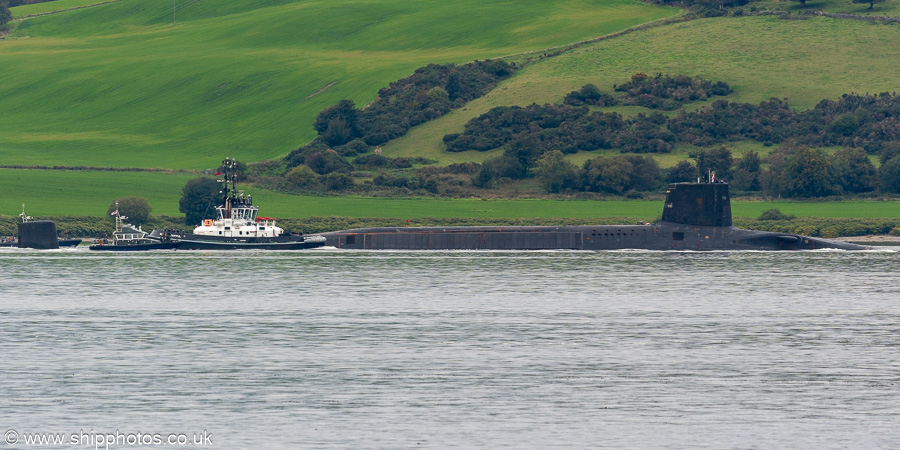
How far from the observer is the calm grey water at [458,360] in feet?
98.2

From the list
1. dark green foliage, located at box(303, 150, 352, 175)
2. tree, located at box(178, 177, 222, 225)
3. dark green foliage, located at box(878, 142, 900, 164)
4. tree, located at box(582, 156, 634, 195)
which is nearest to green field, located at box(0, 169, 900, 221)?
tree, located at box(582, 156, 634, 195)

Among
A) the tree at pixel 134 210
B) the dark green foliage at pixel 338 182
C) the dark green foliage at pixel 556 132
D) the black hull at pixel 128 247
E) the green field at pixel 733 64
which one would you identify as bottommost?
the black hull at pixel 128 247

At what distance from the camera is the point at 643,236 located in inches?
3558

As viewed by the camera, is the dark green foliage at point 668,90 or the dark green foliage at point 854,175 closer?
the dark green foliage at point 854,175

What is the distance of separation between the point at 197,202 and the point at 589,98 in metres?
73.7

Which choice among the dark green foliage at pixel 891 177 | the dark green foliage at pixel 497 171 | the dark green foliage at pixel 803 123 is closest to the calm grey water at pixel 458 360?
the dark green foliage at pixel 891 177

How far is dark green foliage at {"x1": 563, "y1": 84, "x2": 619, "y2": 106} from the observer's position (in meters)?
173

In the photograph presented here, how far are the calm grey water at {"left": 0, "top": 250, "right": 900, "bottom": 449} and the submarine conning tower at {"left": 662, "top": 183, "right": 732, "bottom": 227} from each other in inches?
591

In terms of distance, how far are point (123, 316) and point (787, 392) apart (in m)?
31.1

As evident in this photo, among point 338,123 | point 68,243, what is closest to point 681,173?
point 338,123

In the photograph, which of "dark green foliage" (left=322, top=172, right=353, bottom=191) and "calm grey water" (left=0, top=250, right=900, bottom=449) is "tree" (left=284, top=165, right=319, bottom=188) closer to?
"dark green foliage" (left=322, top=172, right=353, bottom=191)

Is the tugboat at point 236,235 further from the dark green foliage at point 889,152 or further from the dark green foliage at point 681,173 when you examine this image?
the dark green foliage at point 889,152

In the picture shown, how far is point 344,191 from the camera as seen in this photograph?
146125 millimetres

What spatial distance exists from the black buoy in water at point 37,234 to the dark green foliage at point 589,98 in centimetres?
9424
